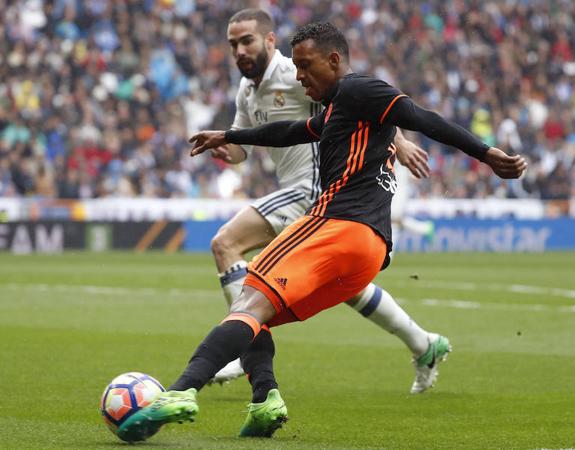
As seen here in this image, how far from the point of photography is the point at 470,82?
1260 inches

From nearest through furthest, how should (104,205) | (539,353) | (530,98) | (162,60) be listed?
1. (539,353)
2. (104,205)
3. (162,60)
4. (530,98)

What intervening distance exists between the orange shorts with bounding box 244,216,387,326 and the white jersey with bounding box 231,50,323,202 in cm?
255

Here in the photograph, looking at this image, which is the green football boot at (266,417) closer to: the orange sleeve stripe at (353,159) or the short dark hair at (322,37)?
the orange sleeve stripe at (353,159)

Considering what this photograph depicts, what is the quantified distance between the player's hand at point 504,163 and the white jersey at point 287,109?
2.72m

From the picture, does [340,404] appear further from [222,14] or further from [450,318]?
[222,14]

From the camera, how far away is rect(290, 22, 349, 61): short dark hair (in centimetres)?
594

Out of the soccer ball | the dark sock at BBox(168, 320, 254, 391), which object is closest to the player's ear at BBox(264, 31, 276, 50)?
the dark sock at BBox(168, 320, 254, 391)

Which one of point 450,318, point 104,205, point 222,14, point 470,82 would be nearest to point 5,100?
point 104,205

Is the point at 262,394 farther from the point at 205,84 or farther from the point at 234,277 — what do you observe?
the point at 205,84

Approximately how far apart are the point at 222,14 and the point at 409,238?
26.9 ft

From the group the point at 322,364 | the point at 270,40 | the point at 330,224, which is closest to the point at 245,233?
the point at 270,40

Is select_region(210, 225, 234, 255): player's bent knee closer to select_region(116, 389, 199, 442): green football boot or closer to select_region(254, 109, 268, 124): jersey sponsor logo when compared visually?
select_region(254, 109, 268, 124): jersey sponsor logo

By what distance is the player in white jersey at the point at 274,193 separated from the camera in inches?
311

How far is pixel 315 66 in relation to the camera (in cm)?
597
